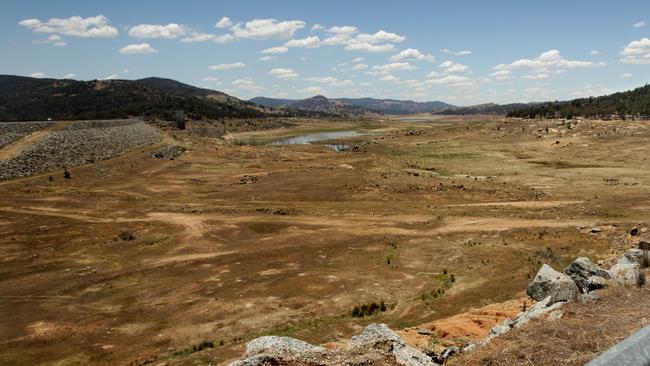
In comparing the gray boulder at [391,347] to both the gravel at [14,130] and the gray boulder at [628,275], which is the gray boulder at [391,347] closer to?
the gray boulder at [628,275]

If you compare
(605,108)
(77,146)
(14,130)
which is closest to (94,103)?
(14,130)

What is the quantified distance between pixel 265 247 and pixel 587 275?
2069cm

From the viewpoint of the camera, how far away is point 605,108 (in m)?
124

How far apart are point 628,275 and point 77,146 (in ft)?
230

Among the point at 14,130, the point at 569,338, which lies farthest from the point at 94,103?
the point at 569,338

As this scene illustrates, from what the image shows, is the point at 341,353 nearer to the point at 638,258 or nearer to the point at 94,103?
the point at 638,258

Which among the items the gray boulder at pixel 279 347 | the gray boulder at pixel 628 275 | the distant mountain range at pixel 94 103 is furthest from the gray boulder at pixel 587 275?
the distant mountain range at pixel 94 103

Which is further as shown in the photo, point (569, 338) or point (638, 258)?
point (638, 258)

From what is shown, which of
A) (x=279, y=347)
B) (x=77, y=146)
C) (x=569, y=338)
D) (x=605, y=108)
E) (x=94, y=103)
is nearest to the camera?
(x=569, y=338)

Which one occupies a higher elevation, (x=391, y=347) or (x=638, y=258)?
(x=391, y=347)

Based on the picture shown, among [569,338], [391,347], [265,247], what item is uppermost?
[569,338]

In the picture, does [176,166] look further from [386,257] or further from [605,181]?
[605,181]

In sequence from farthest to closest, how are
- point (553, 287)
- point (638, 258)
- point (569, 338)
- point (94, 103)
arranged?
point (94, 103) → point (638, 258) → point (553, 287) → point (569, 338)

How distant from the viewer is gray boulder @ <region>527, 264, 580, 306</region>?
1490 centimetres
